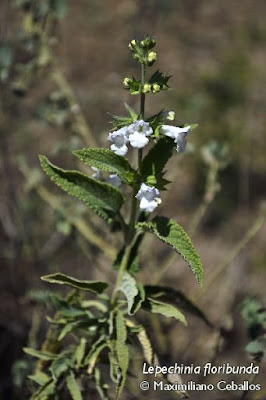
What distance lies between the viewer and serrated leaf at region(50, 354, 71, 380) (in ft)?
5.54

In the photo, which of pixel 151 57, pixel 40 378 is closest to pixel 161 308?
pixel 40 378

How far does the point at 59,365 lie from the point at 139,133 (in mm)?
790

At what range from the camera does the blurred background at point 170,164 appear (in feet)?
8.05

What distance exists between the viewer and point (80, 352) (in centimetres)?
171

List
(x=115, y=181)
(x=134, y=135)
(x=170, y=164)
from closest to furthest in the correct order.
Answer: (x=134, y=135)
(x=115, y=181)
(x=170, y=164)

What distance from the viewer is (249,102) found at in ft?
13.9

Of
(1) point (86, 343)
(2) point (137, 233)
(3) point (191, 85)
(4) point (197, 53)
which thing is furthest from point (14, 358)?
(4) point (197, 53)

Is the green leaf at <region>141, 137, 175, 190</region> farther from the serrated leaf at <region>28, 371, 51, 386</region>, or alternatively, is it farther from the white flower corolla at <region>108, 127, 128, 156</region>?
the serrated leaf at <region>28, 371, 51, 386</region>

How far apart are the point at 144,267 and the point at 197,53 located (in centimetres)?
244

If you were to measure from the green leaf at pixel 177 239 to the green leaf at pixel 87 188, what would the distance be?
4.7 inches

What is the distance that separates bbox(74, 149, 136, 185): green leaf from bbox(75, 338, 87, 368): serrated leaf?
1.86 ft

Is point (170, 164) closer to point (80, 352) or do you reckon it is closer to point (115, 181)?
point (115, 181)

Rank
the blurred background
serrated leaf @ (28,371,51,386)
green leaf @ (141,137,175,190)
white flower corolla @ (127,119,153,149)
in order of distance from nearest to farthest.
Result: 1. white flower corolla @ (127,119,153,149)
2. green leaf @ (141,137,175,190)
3. serrated leaf @ (28,371,51,386)
4. the blurred background

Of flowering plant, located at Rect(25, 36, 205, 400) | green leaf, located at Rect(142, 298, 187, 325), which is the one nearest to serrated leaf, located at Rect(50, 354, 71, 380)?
flowering plant, located at Rect(25, 36, 205, 400)
